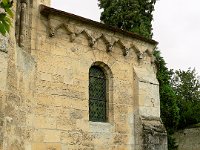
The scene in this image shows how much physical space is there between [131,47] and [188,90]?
29.3 metres

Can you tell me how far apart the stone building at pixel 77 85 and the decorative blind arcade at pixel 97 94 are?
1.1 inches

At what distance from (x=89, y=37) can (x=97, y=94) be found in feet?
5.23

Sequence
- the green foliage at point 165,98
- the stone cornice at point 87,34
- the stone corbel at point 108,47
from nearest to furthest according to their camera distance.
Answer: the stone cornice at point 87,34 < the stone corbel at point 108,47 < the green foliage at point 165,98

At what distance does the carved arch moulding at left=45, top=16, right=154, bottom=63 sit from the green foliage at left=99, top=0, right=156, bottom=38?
738 centimetres

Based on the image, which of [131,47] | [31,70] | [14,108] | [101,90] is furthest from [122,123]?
[14,108]

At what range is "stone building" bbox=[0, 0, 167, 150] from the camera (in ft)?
24.5

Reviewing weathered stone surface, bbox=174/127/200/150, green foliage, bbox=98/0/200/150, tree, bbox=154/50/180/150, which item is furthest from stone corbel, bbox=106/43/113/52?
weathered stone surface, bbox=174/127/200/150

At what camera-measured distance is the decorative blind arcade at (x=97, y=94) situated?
9.33 metres

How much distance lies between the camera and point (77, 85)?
8.79 m

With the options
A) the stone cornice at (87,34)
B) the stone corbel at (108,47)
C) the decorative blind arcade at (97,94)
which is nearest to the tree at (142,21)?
the stone cornice at (87,34)

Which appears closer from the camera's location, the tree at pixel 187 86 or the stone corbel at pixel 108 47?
the stone corbel at pixel 108 47

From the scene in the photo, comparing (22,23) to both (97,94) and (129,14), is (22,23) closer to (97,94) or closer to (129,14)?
(97,94)

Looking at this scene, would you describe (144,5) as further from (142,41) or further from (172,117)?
(142,41)

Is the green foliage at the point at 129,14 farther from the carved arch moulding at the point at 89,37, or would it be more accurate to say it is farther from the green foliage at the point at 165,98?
the carved arch moulding at the point at 89,37
